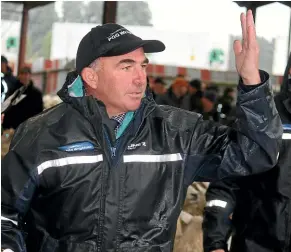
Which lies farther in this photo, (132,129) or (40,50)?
(40,50)

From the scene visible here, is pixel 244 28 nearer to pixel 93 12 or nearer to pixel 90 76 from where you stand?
pixel 90 76

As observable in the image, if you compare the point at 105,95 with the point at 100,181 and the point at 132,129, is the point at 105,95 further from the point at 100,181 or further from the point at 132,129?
the point at 100,181

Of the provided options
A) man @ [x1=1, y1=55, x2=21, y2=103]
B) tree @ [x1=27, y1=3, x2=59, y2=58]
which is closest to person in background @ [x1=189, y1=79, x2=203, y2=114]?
man @ [x1=1, y1=55, x2=21, y2=103]

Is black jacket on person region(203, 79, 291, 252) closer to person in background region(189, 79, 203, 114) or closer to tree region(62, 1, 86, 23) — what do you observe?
person in background region(189, 79, 203, 114)

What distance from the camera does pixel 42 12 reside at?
1659 centimetres

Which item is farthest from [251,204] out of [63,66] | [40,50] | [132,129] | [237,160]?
[40,50]

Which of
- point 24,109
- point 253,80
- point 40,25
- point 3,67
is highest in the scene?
point 253,80

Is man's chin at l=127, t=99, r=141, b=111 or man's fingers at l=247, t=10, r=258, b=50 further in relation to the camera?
man's chin at l=127, t=99, r=141, b=111

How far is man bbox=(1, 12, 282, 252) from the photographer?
2.44 m

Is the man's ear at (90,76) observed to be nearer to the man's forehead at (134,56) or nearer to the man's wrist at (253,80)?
the man's forehead at (134,56)

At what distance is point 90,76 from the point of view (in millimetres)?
2789

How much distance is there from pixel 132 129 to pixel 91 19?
37.3 ft

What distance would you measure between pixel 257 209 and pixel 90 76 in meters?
1.14

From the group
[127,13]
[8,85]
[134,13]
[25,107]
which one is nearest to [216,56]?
[127,13]
